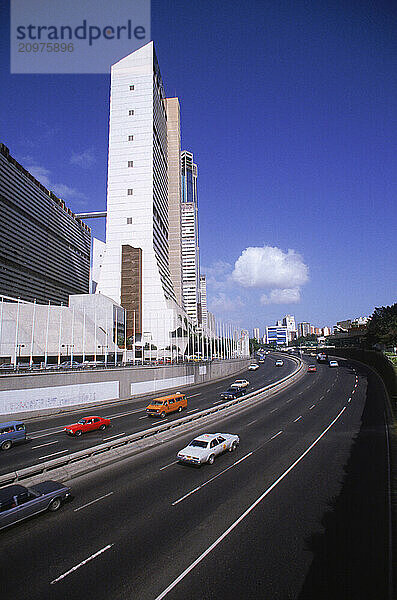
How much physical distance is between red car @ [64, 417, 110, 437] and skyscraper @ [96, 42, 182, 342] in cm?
5963

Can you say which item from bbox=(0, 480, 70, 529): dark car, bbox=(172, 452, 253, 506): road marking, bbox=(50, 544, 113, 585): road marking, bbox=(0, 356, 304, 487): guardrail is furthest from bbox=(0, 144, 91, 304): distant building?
bbox=(50, 544, 113, 585): road marking

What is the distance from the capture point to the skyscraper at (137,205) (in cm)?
8988

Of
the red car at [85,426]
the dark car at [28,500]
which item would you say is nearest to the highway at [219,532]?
the dark car at [28,500]

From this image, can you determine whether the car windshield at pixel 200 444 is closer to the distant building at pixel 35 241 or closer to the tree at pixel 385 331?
the tree at pixel 385 331

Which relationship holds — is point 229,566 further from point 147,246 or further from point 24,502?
point 147,246

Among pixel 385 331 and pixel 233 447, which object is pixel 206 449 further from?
pixel 385 331

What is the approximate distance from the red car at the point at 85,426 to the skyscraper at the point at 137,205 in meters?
59.6

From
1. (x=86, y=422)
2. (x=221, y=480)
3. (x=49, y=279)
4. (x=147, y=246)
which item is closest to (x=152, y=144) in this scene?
(x=147, y=246)

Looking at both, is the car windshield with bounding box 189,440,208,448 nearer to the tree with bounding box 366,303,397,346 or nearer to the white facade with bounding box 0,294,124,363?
the white facade with bounding box 0,294,124,363

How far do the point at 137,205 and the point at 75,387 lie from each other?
70845 mm

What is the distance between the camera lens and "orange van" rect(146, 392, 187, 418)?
31314mm

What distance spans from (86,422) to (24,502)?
13730mm

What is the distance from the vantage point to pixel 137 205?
9656cm

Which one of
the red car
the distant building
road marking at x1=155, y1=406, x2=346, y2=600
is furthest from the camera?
the distant building
